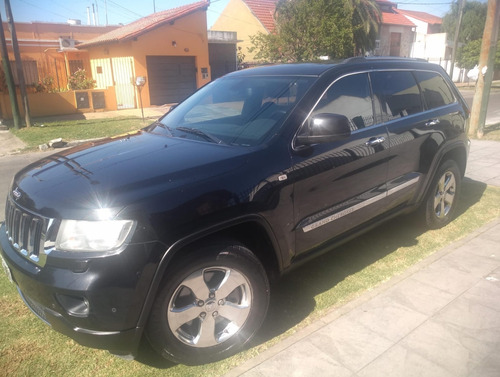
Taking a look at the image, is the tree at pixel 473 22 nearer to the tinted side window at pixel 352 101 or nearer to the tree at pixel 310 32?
the tree at pixel 310 32

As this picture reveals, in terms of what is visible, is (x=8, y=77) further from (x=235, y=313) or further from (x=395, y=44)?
(x=395, y=44)

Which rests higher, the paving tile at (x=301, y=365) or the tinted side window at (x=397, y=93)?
the tinted side window at (x=397, y=93)

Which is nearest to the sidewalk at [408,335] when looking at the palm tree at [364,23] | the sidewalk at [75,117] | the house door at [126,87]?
the sidewalk at [75,117]

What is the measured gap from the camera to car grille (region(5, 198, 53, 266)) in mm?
2236

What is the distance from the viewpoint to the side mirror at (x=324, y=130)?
2859 millimetres

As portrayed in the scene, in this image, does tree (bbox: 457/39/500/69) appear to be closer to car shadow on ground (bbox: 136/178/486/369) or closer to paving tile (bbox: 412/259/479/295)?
car shadow on ground (bbox: 136/178/486/369)

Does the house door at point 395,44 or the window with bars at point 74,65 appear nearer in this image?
the window with bars at point 74,65

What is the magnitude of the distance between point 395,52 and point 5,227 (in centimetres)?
4067

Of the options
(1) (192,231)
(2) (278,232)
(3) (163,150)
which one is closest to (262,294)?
(2) (278,232)

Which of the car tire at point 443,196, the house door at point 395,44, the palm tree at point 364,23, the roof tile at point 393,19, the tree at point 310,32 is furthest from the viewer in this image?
the house door at point 395,44

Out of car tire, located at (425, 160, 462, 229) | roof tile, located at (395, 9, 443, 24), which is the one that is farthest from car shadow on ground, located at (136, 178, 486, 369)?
roof tile, located at (395, 9, 443, 24)

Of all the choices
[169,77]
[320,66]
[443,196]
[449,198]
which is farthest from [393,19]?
[320,66]

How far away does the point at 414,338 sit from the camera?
2764 millimetres

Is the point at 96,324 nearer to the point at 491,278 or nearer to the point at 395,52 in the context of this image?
the point at 491,278
